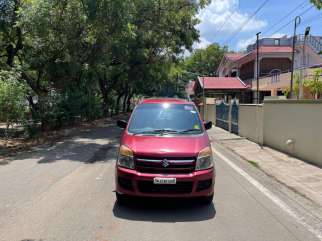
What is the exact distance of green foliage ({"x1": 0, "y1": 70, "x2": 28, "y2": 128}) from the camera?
548 inches

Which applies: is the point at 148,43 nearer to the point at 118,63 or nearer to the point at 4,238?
the point at 118,63

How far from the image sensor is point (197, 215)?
6.13 meters

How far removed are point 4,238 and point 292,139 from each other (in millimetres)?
9336

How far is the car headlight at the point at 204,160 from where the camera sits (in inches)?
243

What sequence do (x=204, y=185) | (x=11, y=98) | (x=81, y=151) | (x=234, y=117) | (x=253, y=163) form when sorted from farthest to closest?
(x=234, y=117), (x=11, y=98), (x=81, y=151), (x=253, y=163), (x=204, y=185)

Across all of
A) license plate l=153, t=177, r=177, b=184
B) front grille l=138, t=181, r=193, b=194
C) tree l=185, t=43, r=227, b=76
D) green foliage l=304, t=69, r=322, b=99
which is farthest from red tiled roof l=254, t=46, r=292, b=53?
tree l=185, t=43, r=227, b=76

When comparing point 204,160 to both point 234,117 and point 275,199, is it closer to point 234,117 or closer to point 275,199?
point 275,199

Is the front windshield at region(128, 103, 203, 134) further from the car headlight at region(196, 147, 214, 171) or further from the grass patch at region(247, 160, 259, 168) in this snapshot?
the grass patch at region(247, 160, 259, 168)

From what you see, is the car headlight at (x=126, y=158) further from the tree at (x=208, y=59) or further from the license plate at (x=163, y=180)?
the tree at (x=208, y=59)

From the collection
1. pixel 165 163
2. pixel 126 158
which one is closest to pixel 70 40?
pixel 126 158

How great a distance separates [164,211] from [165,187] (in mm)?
556

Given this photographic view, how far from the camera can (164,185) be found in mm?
6000

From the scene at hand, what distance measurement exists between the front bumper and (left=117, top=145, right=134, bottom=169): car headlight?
0.09 m

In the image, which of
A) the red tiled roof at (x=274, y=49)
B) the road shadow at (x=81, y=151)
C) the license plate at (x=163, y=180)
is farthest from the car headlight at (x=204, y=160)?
the red tiled roof at (x=274, y=49)
